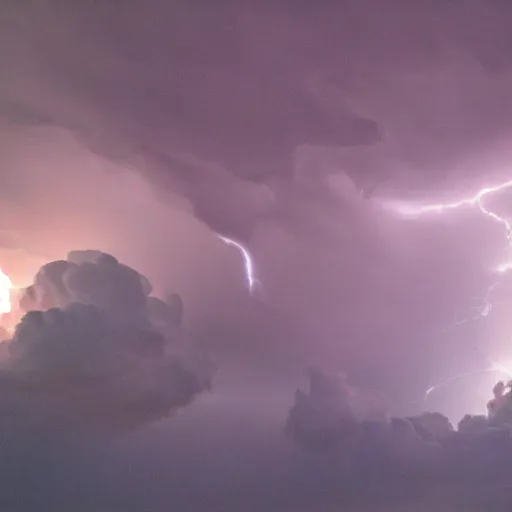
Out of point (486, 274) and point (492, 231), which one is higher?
point (492, 231)

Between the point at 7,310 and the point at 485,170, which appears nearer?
the point at 7,310

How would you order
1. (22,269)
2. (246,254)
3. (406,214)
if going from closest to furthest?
1. (22,269)
2. (246,254)
3. (406,214)

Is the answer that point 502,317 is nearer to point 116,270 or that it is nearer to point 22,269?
point 116,270

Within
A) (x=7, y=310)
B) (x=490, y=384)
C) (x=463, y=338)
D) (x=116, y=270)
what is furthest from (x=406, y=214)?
(x=7, y=310)

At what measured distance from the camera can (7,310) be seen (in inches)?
444

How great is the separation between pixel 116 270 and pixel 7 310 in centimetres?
208

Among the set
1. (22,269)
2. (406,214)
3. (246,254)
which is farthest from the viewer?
(406,214)

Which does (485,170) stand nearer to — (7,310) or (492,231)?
(492,231)

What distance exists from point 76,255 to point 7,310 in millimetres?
1593

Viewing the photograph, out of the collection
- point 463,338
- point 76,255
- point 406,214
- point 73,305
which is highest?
point 406,214

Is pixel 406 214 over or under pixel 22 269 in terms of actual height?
over

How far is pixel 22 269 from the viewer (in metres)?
11.2

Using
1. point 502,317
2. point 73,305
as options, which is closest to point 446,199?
point 502,317

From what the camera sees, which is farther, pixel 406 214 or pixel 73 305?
pixel 406 214
